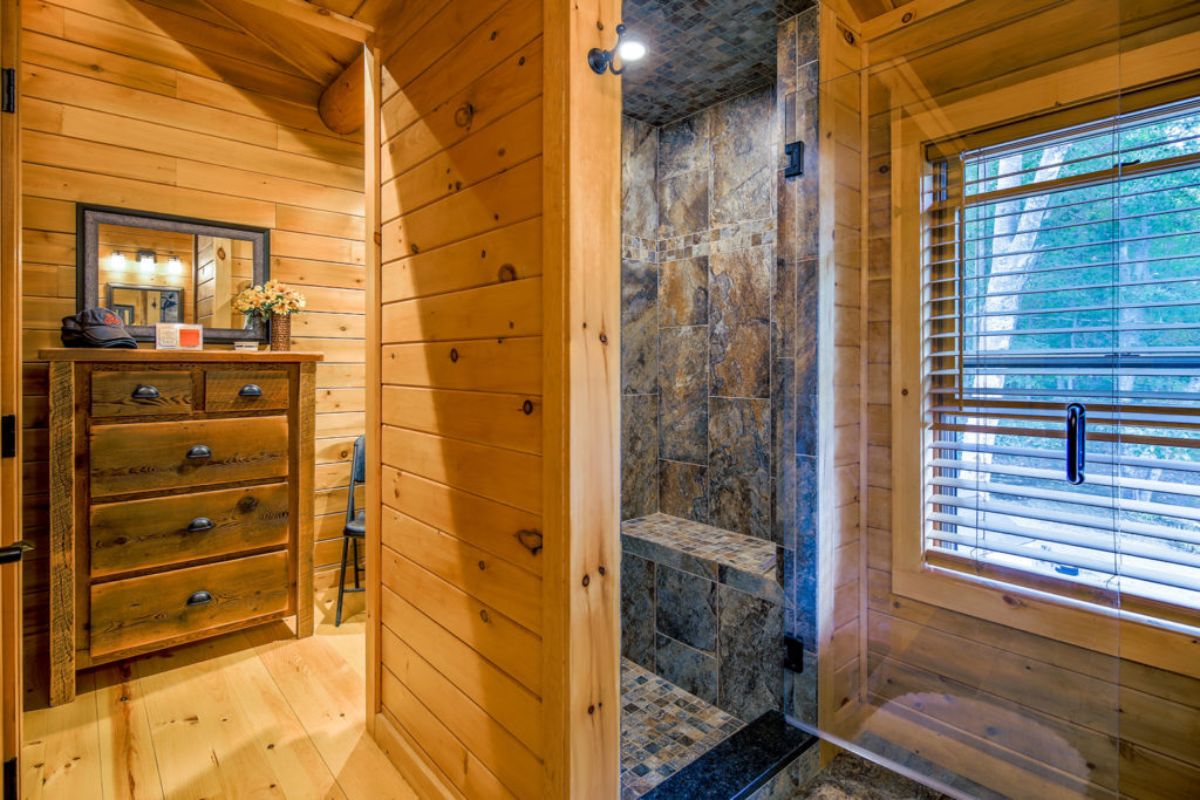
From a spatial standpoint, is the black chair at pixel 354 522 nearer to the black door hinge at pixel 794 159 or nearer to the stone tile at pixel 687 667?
the stone tile at pixel 687 667

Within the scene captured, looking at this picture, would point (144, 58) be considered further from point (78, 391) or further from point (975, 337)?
point (975, 337)

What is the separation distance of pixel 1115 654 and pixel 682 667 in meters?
1.43

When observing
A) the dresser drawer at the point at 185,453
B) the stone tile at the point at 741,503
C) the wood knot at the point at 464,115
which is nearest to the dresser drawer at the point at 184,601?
the dresser drawer at the point at 185,453

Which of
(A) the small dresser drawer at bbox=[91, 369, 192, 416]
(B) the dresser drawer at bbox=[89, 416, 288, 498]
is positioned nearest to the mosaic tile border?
(B) the dresser drawer at bbox=[89, 416, 288, 498]

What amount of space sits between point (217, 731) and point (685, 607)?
168cm

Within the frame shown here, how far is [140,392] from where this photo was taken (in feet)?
7.47

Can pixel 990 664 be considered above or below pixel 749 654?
above

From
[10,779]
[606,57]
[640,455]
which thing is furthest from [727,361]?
[10,779]

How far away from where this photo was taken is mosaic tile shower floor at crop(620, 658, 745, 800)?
1965 millimetres

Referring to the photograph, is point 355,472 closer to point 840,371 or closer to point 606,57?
point 840,371

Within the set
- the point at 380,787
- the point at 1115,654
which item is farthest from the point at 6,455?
the point at 1115,654

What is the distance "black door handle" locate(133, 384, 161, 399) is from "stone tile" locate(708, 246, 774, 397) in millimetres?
2300

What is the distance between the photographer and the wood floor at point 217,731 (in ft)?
5.71

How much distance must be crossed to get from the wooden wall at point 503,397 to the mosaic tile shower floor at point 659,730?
0.68m
